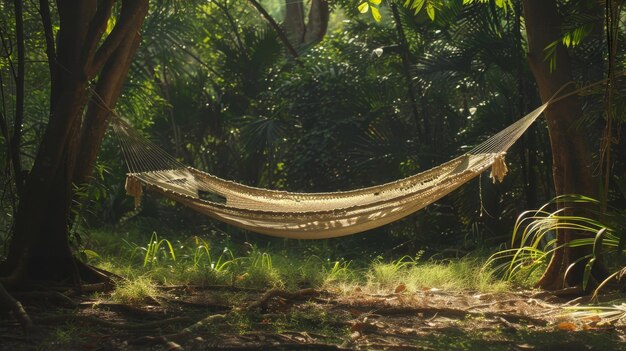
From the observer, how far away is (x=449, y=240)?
6.61 meters

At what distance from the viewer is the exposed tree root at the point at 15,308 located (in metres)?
3.12

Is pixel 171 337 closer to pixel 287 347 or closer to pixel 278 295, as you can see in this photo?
pixel 287 347

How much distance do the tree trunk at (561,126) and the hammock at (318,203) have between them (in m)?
0.21

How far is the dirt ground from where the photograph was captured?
3135 mm

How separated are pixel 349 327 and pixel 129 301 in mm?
1014

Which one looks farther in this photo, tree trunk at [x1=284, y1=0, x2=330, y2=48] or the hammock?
tree trunk at [x1=284, y1=0, x2=330, y2=48]

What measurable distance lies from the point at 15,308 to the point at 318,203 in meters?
1.79

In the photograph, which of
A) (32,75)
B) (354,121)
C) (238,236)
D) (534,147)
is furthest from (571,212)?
(32,75)

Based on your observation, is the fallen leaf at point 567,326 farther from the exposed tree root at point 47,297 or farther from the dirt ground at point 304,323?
the exposed tree root at point 47,297

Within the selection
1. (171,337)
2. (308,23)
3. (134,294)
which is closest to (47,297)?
(134,294)

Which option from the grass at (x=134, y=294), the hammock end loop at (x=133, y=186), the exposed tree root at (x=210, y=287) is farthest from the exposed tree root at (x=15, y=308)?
the exposed tree root at (x=210, y=287)

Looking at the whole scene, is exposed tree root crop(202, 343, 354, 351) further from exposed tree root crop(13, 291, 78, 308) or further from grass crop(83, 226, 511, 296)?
grass crop(83, 226, 511, 296)

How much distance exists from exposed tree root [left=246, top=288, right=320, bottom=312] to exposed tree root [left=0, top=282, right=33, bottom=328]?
0.98 meters

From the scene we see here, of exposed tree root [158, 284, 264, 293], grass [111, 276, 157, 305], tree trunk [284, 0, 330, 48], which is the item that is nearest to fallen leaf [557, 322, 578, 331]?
exposed tree root [158, 284, 264, 293]
